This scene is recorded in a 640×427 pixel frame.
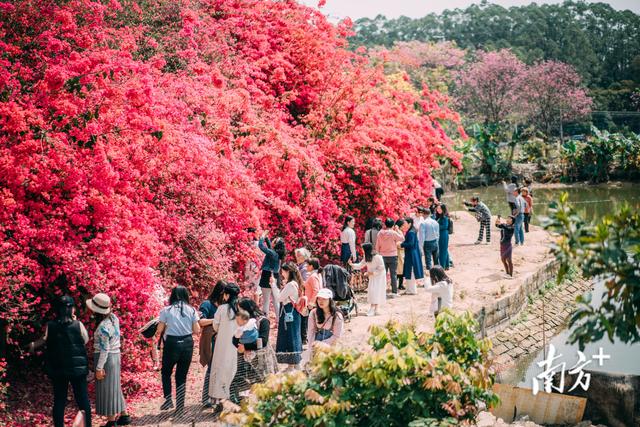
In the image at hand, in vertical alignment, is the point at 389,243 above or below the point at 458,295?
above

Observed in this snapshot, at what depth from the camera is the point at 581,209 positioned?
13117 millimetres

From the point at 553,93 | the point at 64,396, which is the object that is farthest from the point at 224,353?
the point at 553,93

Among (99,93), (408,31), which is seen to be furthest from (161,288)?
(408,31)

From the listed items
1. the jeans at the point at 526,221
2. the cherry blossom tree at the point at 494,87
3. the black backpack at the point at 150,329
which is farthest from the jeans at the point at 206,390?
the cherry blossom tree at the point at 494,87

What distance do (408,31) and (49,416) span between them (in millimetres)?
64505

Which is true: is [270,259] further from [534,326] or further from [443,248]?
[534,326]

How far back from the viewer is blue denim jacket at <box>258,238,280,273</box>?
1111cm

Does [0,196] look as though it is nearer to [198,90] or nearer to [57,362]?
[57,362]

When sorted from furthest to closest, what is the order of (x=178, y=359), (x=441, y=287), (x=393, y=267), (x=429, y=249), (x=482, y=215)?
(x=482, y=215)
(x=429, y=249)
(x=393, y=267)
(x=441, y=287)
(x=178, y=359)

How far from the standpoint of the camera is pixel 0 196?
28.7ft

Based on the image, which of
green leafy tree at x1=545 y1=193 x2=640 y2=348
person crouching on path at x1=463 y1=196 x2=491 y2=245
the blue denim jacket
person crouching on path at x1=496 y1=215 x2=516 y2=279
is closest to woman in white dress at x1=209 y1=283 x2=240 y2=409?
the blue denim jacket

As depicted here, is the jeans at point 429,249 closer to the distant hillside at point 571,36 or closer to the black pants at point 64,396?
the black pants at point 64,396

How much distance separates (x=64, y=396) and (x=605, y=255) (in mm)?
5509

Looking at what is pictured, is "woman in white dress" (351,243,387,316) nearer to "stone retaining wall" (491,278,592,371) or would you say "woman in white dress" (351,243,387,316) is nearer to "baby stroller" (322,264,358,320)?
"baby stroller" (322,264,358,320)
